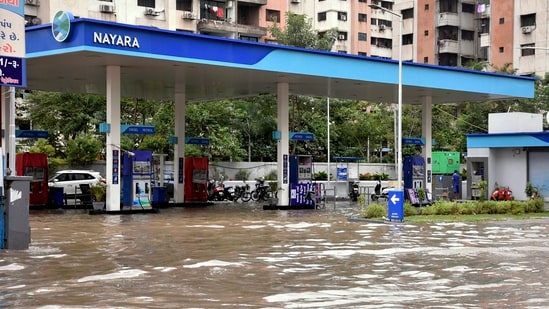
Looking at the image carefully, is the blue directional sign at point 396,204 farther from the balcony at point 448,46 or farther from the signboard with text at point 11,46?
the balcony at point 448,46

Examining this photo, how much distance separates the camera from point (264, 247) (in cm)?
1725

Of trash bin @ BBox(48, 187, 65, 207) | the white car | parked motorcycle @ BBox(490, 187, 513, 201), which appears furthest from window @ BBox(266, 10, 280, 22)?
trash bin @ BBox(48, 187, 65, 207)

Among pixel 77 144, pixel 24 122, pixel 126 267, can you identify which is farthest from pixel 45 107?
pixel 126 267

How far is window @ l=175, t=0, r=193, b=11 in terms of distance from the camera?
64.5m

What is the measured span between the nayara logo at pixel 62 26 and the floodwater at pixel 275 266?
6.06 m

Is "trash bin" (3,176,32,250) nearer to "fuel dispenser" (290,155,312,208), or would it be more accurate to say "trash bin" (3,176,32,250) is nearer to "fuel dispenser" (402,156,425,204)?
"fuel dispenser" (290,155,312,208)

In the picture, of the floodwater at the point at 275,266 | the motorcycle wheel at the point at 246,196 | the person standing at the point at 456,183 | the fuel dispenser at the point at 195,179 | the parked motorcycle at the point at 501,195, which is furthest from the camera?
the person standing at the point at 456,183

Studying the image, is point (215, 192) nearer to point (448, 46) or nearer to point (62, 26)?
point (62, 26)

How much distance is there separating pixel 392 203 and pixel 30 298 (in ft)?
55.2

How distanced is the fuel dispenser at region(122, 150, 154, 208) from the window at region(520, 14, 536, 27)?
170 feet

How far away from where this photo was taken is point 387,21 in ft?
303

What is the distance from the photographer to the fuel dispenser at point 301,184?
33.4 metres

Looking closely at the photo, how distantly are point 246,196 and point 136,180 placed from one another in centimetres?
1200

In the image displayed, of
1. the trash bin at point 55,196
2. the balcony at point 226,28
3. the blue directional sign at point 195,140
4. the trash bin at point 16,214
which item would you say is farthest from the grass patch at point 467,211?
the balcony at point 226,28
